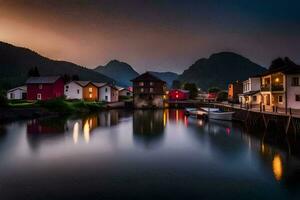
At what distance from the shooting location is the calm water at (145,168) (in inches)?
588

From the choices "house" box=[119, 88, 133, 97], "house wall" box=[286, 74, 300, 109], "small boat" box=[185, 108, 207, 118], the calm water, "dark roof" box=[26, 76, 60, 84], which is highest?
"dark roof" box=[26, 76, 60, 84]

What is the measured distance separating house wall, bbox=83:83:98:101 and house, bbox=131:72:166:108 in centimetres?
1340

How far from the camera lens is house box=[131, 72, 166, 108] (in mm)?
84875

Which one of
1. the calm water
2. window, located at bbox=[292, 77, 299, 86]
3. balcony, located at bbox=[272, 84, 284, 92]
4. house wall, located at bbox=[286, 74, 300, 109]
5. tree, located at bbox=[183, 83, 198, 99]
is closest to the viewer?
the calm water

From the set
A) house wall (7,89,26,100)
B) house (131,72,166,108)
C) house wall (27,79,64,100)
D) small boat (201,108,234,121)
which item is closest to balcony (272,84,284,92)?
small boat (201,108,234,121)

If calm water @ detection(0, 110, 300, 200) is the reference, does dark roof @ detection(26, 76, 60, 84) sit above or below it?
above

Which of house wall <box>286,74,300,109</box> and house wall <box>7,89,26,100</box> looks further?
house wall <box>7,89,26,100</box>

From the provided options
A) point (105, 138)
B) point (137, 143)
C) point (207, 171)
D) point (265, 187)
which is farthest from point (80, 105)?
point (265, 187)

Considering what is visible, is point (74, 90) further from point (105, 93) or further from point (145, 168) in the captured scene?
point (145, 168)

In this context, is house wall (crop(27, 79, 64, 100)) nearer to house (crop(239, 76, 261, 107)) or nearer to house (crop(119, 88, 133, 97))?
house (crop(119, 88, 133, 97))

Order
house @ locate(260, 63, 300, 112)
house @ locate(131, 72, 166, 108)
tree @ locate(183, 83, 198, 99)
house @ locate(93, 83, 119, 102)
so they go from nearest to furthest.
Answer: house @ locate(260, 63, 300, 112) < house @ locate(131, 72, 166, 108) < house @ locate(93, 83, 119, 102) < tree @ locate(183, 83, 198, 99)

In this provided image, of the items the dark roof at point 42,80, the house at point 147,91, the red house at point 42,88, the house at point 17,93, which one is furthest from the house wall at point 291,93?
the house at point 17,93

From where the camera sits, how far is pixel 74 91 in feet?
273

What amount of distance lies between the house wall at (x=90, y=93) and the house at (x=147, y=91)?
1340 centimetres
